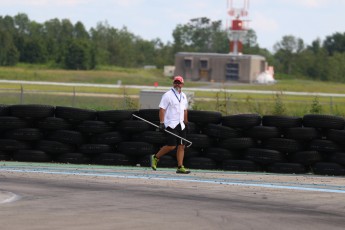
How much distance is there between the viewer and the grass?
32.8m

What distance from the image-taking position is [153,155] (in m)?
14.9

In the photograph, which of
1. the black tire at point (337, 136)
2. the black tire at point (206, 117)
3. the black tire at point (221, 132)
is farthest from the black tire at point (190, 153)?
the black tire at point (337, 136)

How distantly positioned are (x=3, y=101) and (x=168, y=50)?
373ft

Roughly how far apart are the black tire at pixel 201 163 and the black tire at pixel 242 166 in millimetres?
286

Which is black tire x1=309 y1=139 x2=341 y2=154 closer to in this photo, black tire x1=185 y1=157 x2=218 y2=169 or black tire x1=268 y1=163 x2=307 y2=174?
black tire x1=268 y1=163 x2=307 y2=174

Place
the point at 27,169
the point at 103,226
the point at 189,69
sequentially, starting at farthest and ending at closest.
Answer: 1. the point at 189,69
2. the point at 27,169
3. the point at 103,226

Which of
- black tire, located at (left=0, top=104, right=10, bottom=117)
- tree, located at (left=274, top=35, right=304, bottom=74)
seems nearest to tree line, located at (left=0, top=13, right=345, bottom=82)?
tree, located at (left=274, top=35, right=304, bottom=74)

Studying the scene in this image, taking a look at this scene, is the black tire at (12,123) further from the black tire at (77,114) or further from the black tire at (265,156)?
the black tire at (265,156)

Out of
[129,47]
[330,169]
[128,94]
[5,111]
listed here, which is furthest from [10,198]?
[129,47]

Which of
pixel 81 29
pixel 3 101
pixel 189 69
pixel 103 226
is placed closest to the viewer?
pixel 103 226

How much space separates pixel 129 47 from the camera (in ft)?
484

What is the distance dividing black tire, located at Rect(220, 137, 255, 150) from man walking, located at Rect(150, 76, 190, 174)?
1.33 m

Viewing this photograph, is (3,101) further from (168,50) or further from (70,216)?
(168,50)

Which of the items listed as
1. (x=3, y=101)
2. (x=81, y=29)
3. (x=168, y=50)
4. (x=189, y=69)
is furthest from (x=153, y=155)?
(x=81, y=29)
